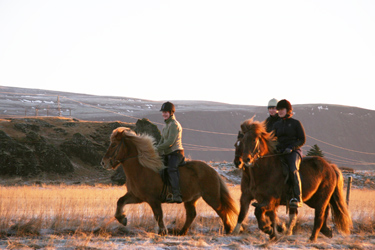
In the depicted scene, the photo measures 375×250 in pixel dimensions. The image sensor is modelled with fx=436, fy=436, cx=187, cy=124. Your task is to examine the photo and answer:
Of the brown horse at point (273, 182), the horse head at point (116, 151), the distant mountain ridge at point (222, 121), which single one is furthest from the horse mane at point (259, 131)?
the distant mountain ridge at point (222, 121)

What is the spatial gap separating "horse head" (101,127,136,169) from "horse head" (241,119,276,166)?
8.20 ft

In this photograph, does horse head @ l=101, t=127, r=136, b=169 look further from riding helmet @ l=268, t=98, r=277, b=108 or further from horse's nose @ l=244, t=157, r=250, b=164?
riding helmet @ l=268, t=98, r=277, b=108

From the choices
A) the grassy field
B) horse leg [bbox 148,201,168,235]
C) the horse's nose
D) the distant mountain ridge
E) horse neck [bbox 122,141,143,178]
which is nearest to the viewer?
the horse's nose

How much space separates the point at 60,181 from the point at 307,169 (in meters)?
19.7

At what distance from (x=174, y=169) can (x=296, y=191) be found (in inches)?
94.0

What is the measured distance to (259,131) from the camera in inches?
310

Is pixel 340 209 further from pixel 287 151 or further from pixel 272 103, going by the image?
pixel 272 103

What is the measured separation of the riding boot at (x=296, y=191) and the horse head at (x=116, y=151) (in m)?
3.32

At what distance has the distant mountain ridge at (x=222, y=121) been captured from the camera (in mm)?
109562

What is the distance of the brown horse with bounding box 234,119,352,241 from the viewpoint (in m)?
7.68

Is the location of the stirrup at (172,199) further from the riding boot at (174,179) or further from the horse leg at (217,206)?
the horse leg at (217,206)

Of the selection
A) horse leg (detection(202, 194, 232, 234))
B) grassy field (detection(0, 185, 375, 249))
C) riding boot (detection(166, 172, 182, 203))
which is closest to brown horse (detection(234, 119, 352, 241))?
grassy field (detection(0, 185, 375, 249))

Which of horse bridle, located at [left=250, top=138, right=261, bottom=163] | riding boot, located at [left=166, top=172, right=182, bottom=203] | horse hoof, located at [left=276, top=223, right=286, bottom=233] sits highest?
horse bridle, located at [left=250, top=138, right=261, bottom=163]

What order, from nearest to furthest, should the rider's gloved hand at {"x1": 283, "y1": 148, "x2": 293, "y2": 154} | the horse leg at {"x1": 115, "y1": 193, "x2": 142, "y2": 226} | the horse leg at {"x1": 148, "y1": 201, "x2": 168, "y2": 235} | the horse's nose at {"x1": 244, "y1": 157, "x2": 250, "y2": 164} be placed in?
the horse's nose at {"x1": 244, "y1": 157, "x2": 250, "y2": 164}
the rider's gloved hand at {"x1": 283, "y1": 148, "x2": 293, "y2": 154}
the horse leg at {"x1": 148, "y1": 201, "x2": 168, "y2": 235}
the horse leg at {"x1": 115, "y1": 193, "x2": 142, "y2": 226}
